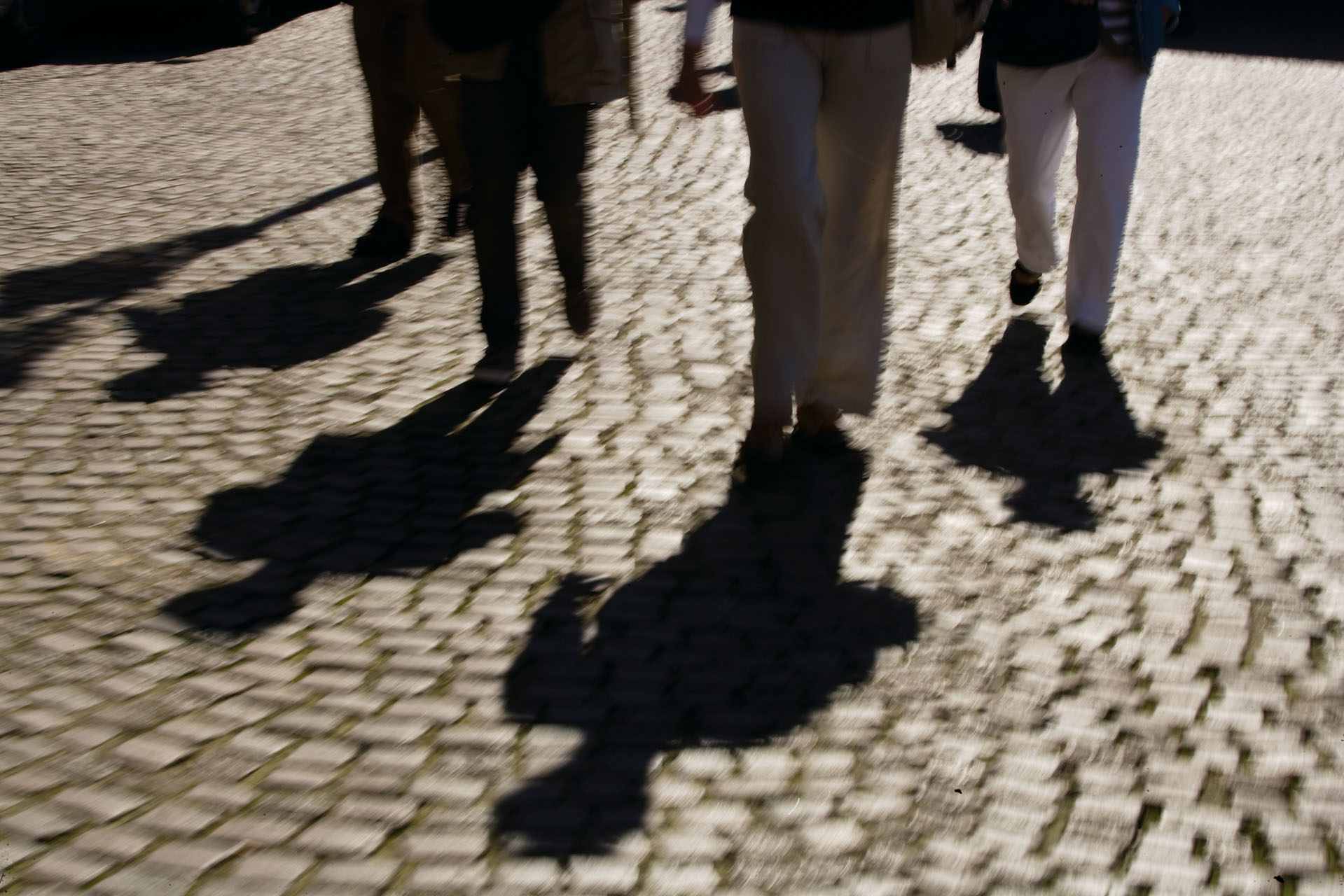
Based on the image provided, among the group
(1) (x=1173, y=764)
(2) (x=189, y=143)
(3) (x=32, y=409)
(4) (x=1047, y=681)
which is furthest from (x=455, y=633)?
(2) (x=189, y=143)

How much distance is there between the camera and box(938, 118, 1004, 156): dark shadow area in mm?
8961

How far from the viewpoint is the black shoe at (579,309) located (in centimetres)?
522

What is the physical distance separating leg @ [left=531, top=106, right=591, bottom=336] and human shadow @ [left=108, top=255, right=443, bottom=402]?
32.6 inches

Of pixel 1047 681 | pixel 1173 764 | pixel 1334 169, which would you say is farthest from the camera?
pixel 1334 169

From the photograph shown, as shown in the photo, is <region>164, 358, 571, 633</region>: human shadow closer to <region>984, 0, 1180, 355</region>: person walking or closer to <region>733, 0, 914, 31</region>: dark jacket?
<region>733, 0, 914, 31</region>: dark jacket

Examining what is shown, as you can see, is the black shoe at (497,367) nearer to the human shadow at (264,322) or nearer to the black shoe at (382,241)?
the human shadow at (264,322)

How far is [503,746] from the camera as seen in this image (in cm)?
301

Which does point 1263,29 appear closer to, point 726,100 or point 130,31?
point 726,100

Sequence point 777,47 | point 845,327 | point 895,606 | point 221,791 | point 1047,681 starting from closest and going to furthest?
point 221,791, point 1047,681, point 895,606, point 777,47, point 845,327

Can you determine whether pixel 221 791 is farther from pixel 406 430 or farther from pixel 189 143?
pixel 189 143

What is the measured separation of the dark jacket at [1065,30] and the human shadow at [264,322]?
2.60m

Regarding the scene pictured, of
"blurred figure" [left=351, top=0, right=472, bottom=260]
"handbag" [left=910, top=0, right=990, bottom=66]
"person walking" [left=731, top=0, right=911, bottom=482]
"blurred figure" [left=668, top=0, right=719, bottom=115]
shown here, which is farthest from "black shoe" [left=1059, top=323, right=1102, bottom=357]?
"blurred figure" [left=351, top=0, right=472, bottom=260]

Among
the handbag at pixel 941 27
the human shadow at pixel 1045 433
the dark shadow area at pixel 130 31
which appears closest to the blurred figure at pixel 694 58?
the handbag at pixel 941 27

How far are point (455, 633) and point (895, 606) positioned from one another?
3.58ft
